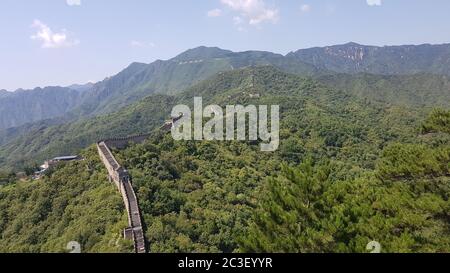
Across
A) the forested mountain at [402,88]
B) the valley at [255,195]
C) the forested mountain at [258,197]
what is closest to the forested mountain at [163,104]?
the forested mountain at [402,88]

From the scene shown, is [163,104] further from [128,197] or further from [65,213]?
[128,197]

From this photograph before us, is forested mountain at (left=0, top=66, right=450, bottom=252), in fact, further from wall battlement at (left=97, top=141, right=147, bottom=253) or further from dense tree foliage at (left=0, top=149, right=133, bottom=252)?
wall battlement at (left=97, top=141, right=147, bottom=253)

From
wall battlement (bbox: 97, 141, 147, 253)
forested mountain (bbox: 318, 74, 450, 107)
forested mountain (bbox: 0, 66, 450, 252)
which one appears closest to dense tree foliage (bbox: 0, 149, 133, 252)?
forested mountain (bbox: 0, 66, 450, 252)

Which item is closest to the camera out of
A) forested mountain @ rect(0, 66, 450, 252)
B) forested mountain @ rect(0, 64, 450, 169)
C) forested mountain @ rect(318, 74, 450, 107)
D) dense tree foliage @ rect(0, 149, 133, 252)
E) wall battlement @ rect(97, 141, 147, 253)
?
forested mountain @ rect(0, 66, 450, 252)

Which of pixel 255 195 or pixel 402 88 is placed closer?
pixel 255 195

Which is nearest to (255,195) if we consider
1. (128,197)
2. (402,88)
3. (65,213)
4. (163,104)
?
(128,197)
